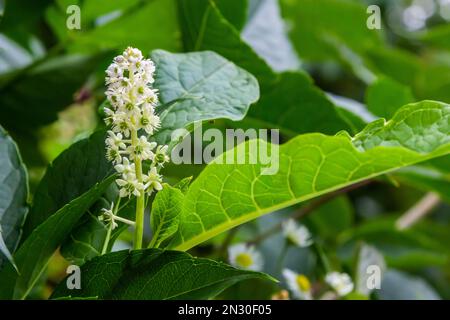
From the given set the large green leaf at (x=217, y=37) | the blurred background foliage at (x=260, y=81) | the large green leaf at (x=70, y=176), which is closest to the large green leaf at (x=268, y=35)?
the blurred background foliage at (x=260, y=81)

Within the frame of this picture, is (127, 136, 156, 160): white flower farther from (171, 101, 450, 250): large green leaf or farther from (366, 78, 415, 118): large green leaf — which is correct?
(366, 78, 415, 118): large green leaf

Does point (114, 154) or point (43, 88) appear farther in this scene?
point (43, 88)

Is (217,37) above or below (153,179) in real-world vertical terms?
above

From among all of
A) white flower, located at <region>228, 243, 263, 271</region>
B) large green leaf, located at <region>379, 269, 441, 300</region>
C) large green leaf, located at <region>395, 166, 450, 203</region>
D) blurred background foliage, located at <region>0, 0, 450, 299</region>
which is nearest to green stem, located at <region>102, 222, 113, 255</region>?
blurred background foliage, located at <region>0, 0, 450, 299</region>

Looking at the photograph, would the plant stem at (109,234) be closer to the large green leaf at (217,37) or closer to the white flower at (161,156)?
the white flower at (161,156)

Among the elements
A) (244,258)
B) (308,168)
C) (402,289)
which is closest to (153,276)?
(308,168)

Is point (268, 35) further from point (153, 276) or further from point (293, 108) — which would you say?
point (153, 276)
